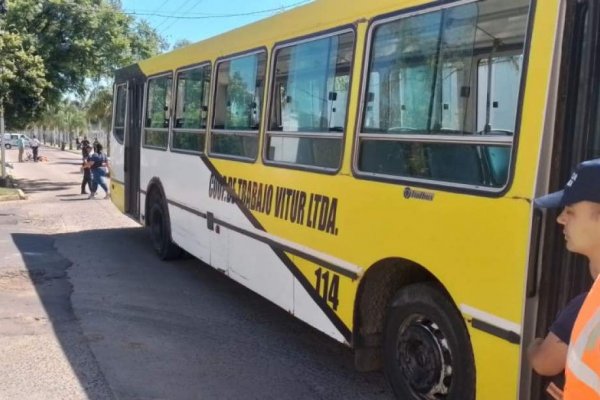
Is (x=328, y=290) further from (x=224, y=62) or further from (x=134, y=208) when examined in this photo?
(x=134, y=208)

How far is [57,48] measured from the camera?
20531mm

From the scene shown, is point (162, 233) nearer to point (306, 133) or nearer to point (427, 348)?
point (306, 133)

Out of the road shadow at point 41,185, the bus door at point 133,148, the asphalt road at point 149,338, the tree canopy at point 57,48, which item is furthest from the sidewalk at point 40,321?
the road shadow at point 41,185

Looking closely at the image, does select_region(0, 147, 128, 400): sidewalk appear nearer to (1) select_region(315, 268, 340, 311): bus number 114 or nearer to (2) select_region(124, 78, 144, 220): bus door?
(2) select_region(124, 78, 144, 220): bus door

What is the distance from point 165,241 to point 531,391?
19.8ft

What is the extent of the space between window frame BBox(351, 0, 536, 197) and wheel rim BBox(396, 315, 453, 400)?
2.61 ft

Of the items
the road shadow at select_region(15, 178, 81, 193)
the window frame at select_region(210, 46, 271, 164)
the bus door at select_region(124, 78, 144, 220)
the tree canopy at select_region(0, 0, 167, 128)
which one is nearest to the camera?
the window frame at select_region(210, 46, 271, 164)

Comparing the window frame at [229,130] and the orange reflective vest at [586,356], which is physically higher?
the window frame at [229,130]

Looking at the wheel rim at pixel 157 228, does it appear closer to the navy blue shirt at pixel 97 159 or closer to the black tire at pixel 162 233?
the black tire at pixel 162 233

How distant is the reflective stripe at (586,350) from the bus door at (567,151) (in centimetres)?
147

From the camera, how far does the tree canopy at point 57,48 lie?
18062 mm

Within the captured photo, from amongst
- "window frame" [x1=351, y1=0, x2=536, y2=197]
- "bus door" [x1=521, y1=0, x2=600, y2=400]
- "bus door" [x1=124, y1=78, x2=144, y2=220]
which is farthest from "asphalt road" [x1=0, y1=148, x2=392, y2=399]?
"bus door" [x1=521, y1=0, x2=600, y2=400]

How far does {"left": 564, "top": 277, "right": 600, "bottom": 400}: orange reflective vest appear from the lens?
1.26 m

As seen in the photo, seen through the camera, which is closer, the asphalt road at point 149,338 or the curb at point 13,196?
the asphalt road at point 149,338
